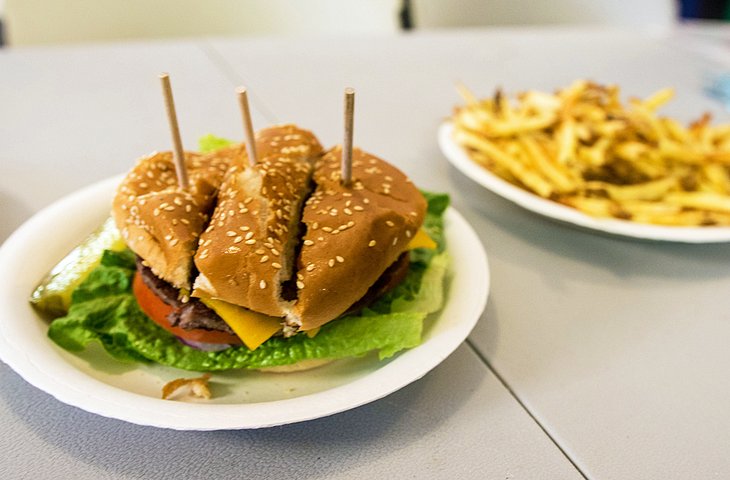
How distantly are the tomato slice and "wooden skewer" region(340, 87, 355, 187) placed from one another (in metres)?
0.43

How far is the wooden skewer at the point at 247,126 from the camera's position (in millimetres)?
1246

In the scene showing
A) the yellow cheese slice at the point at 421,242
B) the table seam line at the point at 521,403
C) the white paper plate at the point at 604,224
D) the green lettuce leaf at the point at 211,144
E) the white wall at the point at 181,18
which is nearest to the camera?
the table seam line at the point at 521,403

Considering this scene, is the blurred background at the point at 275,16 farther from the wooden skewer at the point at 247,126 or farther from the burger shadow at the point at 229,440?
the burger shadow at the point at 229,440

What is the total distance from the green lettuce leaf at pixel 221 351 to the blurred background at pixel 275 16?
287cm

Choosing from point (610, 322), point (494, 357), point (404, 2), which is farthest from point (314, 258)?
point (404, 2)

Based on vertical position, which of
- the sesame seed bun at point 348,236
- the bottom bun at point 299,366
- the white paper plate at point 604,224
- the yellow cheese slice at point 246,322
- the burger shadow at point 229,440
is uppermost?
the sesame seed bun at point 348,236

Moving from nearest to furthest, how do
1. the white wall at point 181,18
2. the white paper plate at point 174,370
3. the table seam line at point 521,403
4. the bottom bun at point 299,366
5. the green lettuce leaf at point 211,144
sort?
the white paper plate at point 174,370 < the table seam line at point 521,403 < the bottom bun at point 299,366 < the green lettuce leaf at point 211,144 < the white wall at point 181,18

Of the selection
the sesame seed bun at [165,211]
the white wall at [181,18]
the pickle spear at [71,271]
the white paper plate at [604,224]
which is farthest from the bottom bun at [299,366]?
the white wall at [181,18]

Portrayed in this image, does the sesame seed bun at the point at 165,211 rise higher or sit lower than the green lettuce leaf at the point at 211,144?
higher

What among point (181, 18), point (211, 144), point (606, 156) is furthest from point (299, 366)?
point (181, 18)

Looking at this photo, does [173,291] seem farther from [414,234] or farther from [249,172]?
[414,234]

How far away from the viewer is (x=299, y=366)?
1.28 metres

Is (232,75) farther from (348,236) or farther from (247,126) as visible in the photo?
(348,236)

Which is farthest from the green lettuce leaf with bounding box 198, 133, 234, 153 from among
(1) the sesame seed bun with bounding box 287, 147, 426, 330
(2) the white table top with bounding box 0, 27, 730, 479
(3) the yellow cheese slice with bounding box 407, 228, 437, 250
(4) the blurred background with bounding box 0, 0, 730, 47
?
(4) the blurred background with bounding box 0, 0, 730, 47
